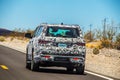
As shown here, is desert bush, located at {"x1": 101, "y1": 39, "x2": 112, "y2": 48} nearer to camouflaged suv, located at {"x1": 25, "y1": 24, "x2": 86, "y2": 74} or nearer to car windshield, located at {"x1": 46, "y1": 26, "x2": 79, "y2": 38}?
car windshield, located at {"x1": 46, "y1": 26, "x2": 79, "y2": 38}

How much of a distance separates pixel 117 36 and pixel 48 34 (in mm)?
38112

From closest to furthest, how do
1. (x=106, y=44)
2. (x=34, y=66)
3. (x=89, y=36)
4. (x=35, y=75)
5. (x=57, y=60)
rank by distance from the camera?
(x=35, y=75) < (x=57, y=60) < (x=34, y=66) < (x=106, y=44) < (x=89, y=36)

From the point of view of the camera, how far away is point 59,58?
15.4 m

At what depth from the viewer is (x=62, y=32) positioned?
52.3 ft

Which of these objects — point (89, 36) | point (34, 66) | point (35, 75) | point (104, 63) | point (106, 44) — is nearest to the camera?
point (35, 75)

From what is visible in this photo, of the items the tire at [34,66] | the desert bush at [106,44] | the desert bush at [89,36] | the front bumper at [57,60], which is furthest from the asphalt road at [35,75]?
the desert bush at [89,36]

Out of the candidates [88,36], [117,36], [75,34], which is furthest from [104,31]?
[75,34]

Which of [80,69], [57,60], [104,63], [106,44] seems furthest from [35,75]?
[106,44]

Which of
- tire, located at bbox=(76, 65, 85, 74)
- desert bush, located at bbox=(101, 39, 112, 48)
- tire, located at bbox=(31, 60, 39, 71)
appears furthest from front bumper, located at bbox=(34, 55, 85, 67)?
desert bush, located at bbox=(101, 39, 112, 48)

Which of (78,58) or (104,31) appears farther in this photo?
(104,31)

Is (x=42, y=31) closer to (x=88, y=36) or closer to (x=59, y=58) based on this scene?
(x=59, y=58)

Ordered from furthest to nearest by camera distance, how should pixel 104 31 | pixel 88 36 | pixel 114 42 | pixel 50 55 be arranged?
pixel 88 36 → pixel 104 31 → pixel 114 42 → pixel 50 55

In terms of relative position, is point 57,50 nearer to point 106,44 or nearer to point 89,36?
point 106,44

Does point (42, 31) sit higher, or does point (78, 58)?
point (42, 31)
